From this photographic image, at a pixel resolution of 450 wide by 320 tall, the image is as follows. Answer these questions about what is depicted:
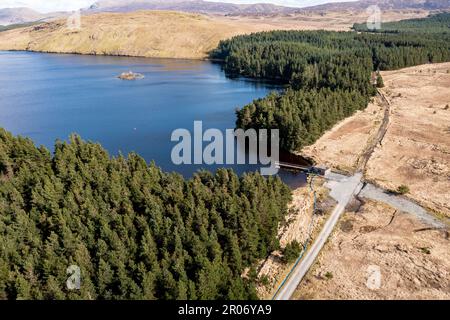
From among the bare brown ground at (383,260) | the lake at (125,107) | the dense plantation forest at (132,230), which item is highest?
the lake at (125,107)

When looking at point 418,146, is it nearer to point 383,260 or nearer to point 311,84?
point 383,260

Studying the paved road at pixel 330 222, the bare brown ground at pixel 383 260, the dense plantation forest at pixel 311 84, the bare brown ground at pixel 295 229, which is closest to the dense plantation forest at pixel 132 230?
the bare brown ground at pixel 295 229

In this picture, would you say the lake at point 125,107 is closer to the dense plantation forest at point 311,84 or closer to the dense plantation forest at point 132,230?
the dense plantation forest at point 311,84

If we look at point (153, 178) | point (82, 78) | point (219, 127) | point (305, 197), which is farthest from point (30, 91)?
point (305, 197)

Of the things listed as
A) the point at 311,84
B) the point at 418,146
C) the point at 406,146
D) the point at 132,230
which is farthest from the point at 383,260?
the point at 311,84

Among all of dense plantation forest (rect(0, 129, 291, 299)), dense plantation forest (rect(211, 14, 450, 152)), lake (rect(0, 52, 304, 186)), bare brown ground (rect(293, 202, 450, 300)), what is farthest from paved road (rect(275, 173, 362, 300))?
dense plantation forest (rect(211, 14, 450, 152))

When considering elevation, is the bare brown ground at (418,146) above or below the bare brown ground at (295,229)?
Answer: above

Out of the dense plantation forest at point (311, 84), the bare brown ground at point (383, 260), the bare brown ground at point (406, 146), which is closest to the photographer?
the bare brown ground at point (383, 260)
